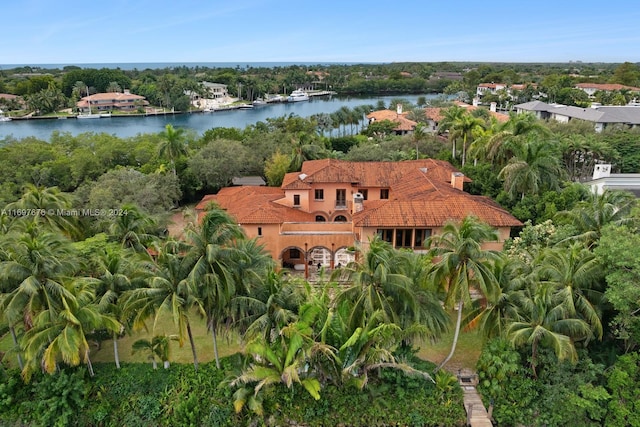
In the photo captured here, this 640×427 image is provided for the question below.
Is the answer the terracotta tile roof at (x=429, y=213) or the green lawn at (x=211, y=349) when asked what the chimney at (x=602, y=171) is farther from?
the green lawn at (x=211, y=349)

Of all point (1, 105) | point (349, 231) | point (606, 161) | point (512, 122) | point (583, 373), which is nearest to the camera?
point (583, 373)

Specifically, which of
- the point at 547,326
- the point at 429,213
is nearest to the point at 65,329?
the point at 547,326

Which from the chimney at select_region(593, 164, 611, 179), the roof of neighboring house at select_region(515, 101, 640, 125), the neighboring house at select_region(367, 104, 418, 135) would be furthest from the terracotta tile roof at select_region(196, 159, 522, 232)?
the roof of neighboring house at select_region(515, 101, 640, 125)

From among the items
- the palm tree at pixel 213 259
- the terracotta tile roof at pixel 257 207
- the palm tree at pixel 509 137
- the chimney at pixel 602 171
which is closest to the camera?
the palm tree at pixel 213 259

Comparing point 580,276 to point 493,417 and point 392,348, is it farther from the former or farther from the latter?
point 392,348

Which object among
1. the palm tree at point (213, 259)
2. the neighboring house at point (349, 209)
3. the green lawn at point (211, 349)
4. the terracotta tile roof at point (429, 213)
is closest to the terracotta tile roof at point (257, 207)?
the neighboring house at point (349, 209)

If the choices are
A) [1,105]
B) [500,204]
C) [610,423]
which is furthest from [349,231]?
[1,105]

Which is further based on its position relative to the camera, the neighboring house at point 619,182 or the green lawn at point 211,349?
the neighboring house at point 619,182
